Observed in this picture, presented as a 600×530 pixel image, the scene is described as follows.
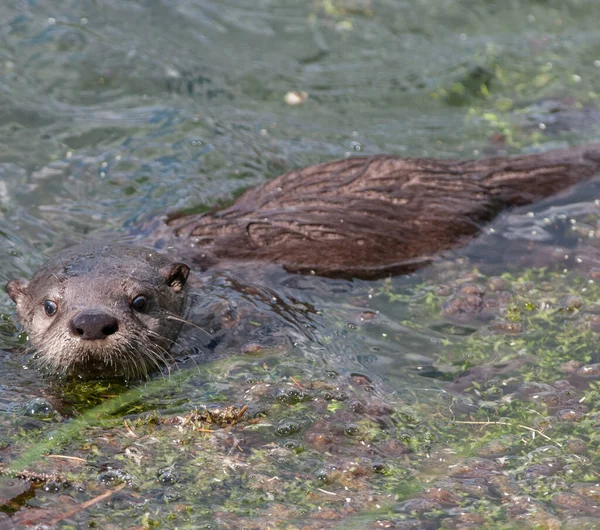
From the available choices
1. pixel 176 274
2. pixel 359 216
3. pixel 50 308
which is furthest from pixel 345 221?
pixel 50 308

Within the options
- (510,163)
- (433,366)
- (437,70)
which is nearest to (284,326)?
(433,366)

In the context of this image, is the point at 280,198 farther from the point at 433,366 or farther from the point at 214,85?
the point at 214,85

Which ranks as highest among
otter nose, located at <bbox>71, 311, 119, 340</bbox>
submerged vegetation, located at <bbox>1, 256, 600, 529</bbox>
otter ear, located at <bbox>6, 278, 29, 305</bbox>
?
otter nose, located at <bbox>71, 311, 119, 340</bbox>

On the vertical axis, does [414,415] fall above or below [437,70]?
below

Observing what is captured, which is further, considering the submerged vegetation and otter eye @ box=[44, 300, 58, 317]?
otter eye @ box=[44, 300, 58, 317]

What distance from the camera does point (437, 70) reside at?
8.58 meters

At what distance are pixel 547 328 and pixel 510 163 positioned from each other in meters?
1.31

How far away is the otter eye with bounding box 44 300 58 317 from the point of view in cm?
478

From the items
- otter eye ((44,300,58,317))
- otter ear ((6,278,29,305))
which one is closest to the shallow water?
otter ear ((6,278,29,305))

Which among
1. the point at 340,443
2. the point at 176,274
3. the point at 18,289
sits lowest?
the point at 340,443

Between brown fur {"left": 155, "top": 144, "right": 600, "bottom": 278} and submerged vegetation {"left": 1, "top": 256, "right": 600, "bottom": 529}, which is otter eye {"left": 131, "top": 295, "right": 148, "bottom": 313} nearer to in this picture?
submerged vegetation {"left": 1, "top": 256, "right": 600, "bottom": 529}

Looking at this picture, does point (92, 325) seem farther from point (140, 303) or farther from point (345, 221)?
point (345, 221)

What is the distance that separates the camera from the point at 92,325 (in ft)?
14.5

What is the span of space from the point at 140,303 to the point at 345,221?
158cm
